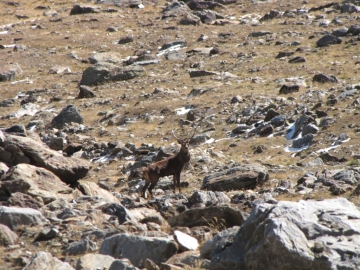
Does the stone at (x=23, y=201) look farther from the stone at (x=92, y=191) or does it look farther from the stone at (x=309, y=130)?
the stone at (x=309, y=130)

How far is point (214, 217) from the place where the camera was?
9781 millimetres

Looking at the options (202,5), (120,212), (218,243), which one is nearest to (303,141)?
(120,212)

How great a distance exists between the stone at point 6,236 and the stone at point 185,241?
2.72 m

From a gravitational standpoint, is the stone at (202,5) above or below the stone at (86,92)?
below

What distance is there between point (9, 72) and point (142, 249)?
33.0 m

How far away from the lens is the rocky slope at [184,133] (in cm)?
779

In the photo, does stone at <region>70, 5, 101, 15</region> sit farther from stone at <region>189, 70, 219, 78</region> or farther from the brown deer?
the brown deer

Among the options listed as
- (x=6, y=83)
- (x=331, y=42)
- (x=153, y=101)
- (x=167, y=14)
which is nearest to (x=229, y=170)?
(x=153, y=101)

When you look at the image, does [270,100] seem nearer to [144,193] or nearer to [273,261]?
[144,193]

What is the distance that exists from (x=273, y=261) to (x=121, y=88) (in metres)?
27.4

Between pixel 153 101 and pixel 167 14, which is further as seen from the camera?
pixel 167 14

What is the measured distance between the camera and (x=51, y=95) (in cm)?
3384

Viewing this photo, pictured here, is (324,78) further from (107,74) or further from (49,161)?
(49,161)

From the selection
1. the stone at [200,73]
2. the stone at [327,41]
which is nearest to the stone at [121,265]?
the stone at [200,73]
